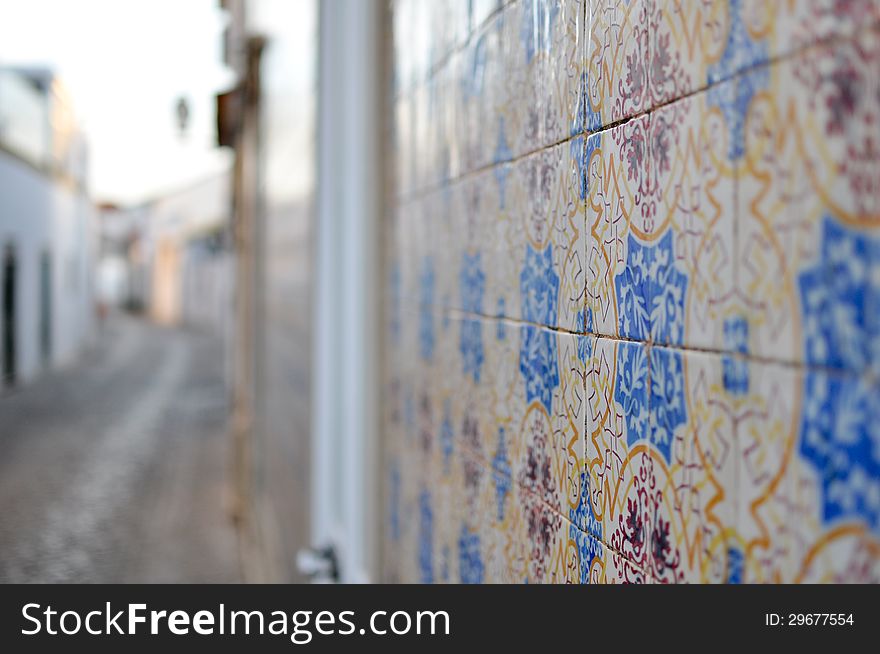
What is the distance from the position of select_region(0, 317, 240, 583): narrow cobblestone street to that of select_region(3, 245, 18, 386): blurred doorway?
0.46 meters

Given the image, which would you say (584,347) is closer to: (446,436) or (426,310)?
(446,436)

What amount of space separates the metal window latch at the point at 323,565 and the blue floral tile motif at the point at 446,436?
1.14 m

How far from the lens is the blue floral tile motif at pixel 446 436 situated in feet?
5.57

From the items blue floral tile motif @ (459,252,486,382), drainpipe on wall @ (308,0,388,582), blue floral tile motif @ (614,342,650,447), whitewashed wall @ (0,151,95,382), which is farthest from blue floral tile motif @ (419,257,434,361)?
whitewashed wall @ (0,151,95,382)

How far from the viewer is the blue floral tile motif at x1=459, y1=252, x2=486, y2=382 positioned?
151cm

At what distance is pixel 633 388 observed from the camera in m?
0.96

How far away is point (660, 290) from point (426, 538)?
113 cm

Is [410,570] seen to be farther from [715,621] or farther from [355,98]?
[715,621]

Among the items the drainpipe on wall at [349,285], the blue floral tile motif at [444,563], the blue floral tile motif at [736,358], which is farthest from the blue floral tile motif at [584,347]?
the drainpipe on wall at [349,285]

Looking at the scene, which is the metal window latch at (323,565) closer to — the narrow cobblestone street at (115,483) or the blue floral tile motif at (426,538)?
the blue floral tile motif at (426,538)

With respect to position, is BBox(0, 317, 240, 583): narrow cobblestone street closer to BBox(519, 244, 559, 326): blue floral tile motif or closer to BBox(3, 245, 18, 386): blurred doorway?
BBox(3, 245, 18, 386): blurred doorway

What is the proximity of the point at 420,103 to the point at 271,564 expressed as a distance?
13.9 ft

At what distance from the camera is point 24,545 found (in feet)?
24.4

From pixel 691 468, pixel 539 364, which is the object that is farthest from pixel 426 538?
pixel 691 468
